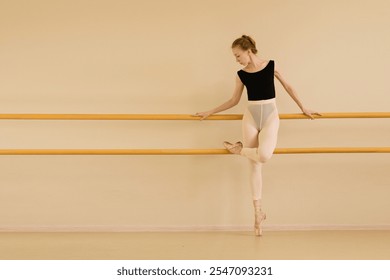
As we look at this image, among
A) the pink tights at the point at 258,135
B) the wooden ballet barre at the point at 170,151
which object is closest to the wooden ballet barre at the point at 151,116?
the pink tights at the point at 258,135

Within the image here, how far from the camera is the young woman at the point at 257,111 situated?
11.5 feet

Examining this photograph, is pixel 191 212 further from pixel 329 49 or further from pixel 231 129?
pixel 329 49

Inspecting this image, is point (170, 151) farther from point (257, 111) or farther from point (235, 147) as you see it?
point (257, 111)

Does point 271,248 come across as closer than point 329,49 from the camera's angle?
Yes

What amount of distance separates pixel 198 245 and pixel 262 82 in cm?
108

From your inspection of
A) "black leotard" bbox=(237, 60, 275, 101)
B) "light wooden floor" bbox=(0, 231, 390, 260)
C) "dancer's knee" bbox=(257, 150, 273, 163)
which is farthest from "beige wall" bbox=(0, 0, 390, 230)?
"dancer's knee" bbox=(257, 150, 273, 163)

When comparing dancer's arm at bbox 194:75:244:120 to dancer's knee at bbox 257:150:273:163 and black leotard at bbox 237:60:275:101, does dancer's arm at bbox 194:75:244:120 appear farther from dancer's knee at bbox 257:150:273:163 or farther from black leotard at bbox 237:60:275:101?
dancer's knee at bbox 257:150:273:163

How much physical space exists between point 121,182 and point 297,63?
57.4 inches

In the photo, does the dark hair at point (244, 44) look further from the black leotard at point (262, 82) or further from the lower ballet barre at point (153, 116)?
the lower ballet barre at point (153, 116)

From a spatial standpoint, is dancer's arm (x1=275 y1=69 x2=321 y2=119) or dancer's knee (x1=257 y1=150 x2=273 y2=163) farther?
dancer's arm (x1=275 y1=69 x2=321 y2=119)

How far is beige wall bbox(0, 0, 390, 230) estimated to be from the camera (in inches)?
153

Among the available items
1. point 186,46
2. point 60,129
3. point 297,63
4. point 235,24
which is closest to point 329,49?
point 297,63

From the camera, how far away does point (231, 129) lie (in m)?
3.93

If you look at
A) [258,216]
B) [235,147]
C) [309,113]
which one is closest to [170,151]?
[235,147]
